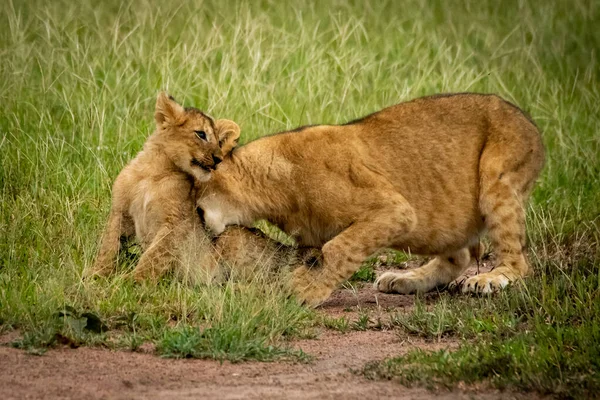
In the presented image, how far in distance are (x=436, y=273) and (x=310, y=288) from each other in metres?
1.22

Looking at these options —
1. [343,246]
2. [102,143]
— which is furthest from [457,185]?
[102,143]

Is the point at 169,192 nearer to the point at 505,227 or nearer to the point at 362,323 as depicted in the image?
the point at 362,323

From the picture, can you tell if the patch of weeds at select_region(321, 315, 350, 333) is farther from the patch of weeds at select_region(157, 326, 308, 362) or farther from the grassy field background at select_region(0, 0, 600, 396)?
the patch of weeds at select_region(157, 326, 308, 362)

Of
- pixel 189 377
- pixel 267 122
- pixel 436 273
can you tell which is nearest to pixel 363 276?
pixel 436 273

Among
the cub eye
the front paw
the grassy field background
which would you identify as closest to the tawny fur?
the front paw

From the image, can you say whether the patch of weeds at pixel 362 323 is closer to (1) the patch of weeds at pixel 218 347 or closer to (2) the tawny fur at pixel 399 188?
(2) the tawny fur at pixel 399 188

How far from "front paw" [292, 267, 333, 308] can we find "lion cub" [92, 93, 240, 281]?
1.79 ft

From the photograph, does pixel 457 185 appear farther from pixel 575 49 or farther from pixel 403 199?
pixel 575 49

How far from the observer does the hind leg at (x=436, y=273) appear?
7.66 metres

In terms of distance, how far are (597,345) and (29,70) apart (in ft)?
19.9

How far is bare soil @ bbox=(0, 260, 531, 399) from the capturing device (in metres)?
4.79

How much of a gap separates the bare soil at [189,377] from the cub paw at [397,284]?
1.66 meters

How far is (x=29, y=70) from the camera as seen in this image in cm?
977

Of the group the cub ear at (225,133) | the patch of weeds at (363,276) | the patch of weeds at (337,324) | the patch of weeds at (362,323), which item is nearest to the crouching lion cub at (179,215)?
the cub ear at (225,133)
